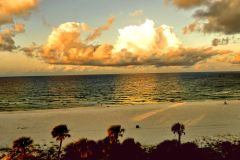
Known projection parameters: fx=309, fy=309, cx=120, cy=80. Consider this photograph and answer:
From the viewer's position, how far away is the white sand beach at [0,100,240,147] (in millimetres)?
50812

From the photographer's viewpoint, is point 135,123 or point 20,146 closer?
point 20,146

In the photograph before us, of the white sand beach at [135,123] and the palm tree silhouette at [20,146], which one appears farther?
Result: the white sand beach at [135,123]

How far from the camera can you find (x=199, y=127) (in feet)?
185

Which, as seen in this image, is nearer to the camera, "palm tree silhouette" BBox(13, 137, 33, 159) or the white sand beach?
"palm tree silhouette" BBox(13, 137, 33, 159)

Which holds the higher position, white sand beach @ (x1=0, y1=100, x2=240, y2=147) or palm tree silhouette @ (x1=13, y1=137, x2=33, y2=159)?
palm tree silhouette @ (x1=13, y1=137, x2=33, y2=159)

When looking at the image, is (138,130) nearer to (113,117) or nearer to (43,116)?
(113,117)

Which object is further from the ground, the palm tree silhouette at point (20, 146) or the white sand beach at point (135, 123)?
the palm tree silhouette at point (20, 146)

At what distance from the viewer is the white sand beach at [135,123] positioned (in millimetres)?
50812

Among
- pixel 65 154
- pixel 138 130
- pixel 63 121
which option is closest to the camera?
pixel 65 154

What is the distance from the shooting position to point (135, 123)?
6075cm

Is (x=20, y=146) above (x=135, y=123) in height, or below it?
above

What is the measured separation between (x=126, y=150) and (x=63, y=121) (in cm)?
2989

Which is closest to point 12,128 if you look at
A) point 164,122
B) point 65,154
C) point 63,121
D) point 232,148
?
point 63,121

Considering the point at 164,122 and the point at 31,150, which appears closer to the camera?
the point at 31,150
